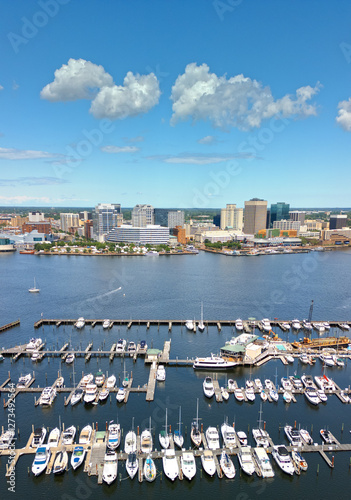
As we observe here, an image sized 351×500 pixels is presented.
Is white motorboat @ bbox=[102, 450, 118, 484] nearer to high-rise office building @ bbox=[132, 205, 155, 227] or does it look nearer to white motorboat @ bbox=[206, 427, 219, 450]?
white motorboat @ bbox=[206, 427, 219, 450]

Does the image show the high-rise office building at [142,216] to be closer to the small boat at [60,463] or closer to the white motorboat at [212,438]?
the white motorboat at [212,438]

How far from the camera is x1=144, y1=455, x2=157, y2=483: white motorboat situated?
40.9 feet

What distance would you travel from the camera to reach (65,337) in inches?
1056

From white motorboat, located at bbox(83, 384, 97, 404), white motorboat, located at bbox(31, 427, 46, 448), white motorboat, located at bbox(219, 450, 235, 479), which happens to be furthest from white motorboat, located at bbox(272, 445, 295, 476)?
white motorboat, located at bbox(31, 427, 46, 448)

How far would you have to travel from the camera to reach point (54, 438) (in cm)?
1409

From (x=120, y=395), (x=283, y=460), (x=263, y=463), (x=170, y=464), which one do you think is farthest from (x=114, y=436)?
(x=283, y=460)

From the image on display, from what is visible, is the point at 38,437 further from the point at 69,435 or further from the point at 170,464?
the point at 170,464

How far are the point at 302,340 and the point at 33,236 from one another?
79.7 m

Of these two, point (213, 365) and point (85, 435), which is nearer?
point (85, 435)

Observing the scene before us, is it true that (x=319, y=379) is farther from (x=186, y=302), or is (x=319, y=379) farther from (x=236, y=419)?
(x=186, y=302)

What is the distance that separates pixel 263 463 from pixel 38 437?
859cm

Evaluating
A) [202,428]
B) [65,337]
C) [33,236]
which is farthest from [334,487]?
[33,236]

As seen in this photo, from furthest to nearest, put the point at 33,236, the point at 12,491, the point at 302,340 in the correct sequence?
1. the point at 33,236
2. the point at 302,340
3. the point at 12,491

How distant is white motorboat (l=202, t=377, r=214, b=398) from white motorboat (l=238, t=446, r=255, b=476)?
4578 millimetres
